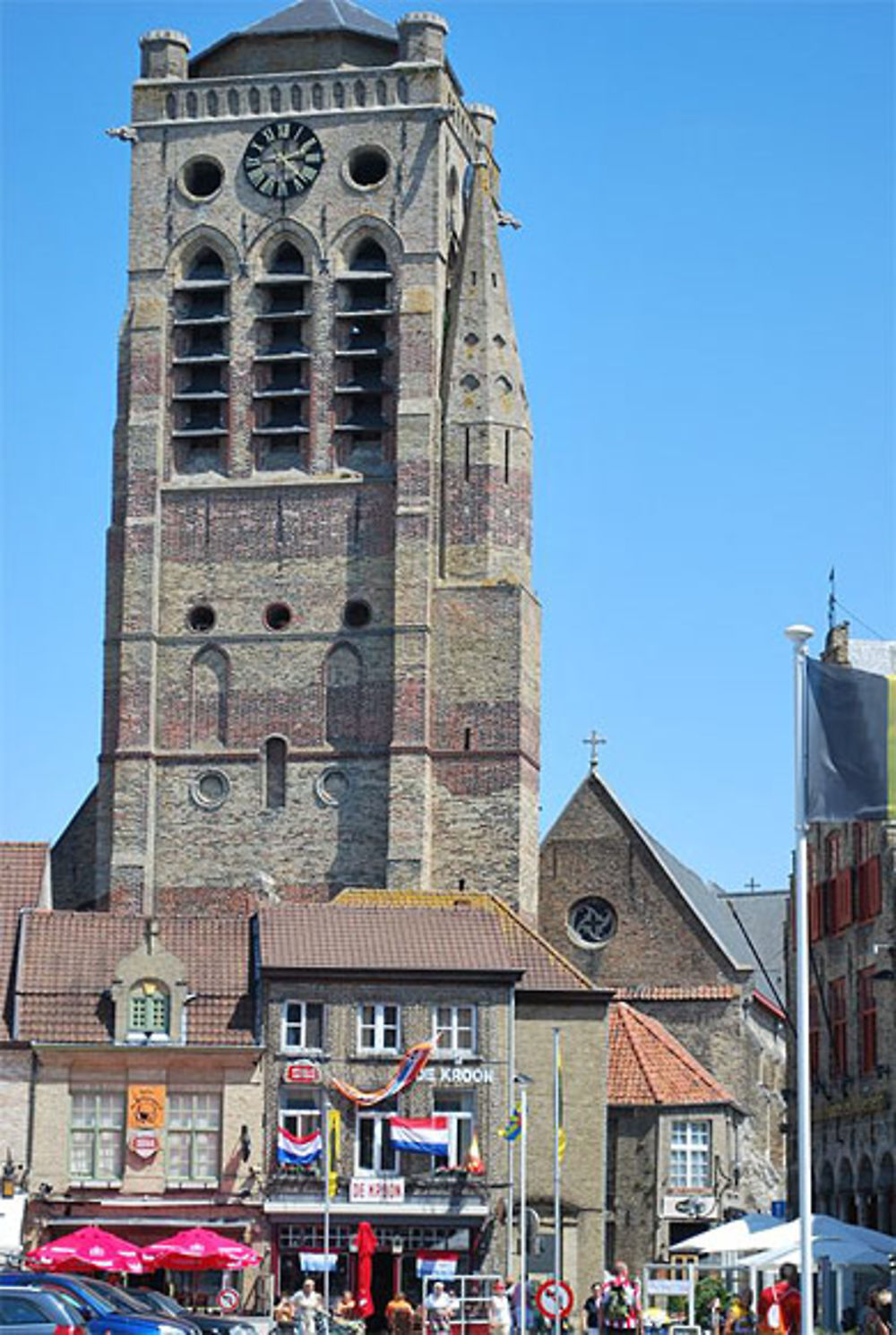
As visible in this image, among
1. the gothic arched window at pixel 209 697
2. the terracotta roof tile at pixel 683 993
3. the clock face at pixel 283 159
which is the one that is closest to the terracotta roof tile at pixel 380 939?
the gothic arched window at pixel 209 697

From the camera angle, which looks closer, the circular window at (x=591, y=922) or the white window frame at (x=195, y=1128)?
the white window frame at (x=195, y=1128)

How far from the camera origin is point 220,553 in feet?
247

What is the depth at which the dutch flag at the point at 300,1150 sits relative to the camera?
5734cm

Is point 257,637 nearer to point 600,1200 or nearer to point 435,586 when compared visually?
point 435,586

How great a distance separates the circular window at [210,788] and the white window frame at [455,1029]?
638 inches

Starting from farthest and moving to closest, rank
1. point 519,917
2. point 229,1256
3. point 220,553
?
point 220,553 < point 519,917 < point 229,1256

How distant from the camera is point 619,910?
78.4m

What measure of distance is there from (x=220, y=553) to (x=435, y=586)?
583 centimetres

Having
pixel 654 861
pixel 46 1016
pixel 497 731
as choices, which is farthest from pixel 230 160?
pixel 46 1016

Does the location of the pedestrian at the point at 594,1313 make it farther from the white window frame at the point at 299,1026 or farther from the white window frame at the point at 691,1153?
the white window frame at the point at 691,1153

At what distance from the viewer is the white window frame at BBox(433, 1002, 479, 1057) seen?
58781 millimetres

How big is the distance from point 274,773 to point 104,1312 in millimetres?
42149

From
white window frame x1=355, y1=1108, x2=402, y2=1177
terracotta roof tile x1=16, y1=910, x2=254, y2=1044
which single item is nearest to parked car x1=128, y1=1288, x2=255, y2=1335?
white window frame x1=355, y1=1108, x2=402, y2=1177

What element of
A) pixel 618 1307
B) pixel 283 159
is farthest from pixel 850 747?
pixel 283 159
